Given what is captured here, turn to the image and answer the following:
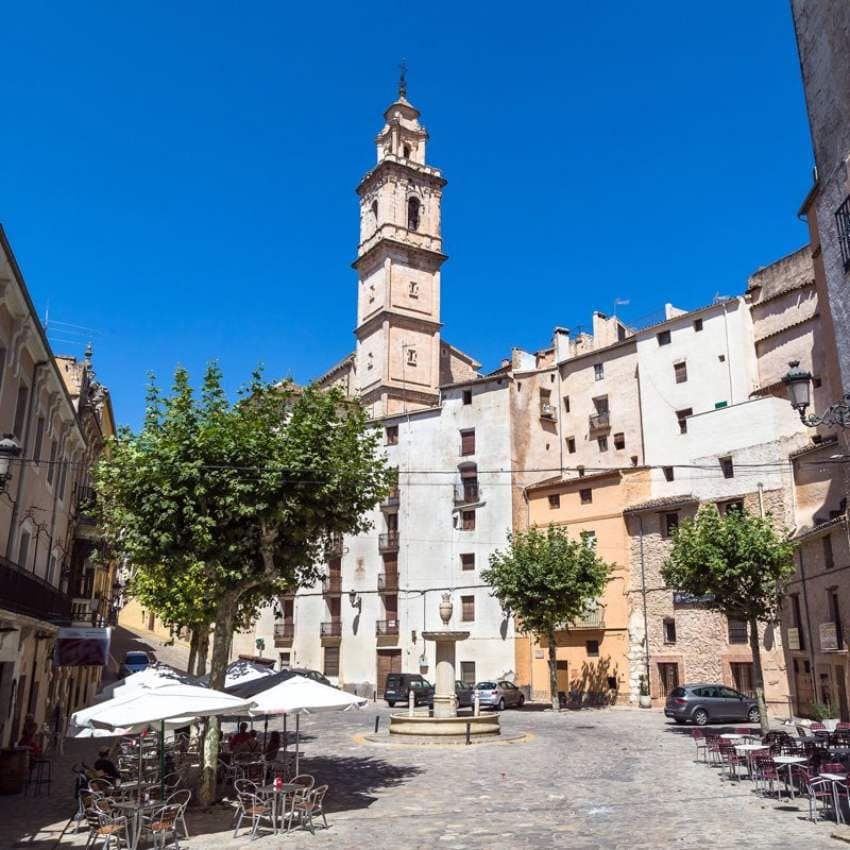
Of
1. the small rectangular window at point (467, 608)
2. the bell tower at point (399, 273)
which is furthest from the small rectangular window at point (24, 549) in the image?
the bell tower at point (399, 273)

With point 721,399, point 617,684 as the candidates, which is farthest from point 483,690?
point 721,399

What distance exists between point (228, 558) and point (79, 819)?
4.71m

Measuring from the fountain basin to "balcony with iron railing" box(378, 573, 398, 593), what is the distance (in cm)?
2394

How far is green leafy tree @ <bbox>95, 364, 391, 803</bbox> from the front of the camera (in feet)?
Result: 47.6

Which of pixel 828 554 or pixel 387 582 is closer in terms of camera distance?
pixel 828 554

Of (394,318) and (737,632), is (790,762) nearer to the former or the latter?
(737,632)

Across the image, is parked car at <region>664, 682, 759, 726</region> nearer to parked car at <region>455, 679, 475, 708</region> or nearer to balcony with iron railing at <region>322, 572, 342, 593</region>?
parked car at <region>455, 679, 475, 708</region>

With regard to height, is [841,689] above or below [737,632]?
below

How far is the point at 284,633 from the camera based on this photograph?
5403cm

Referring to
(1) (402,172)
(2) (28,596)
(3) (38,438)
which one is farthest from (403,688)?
(1) (402,172)

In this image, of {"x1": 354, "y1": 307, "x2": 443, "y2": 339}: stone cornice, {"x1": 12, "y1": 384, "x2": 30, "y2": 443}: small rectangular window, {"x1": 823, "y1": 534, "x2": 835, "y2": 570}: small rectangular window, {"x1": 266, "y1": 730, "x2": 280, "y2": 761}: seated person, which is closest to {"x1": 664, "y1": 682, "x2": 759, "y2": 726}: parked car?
{"x1": 823, "y1": 534, "x2": 835, "y2": 570}: small rectangular window

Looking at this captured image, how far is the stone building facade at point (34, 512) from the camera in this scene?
16.9 m

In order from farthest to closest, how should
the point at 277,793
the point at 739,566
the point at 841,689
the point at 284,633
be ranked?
the point at 284,633, the point at 841,689, the point at 739,566, the point at 277,793

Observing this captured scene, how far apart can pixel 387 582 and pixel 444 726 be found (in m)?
25.6
